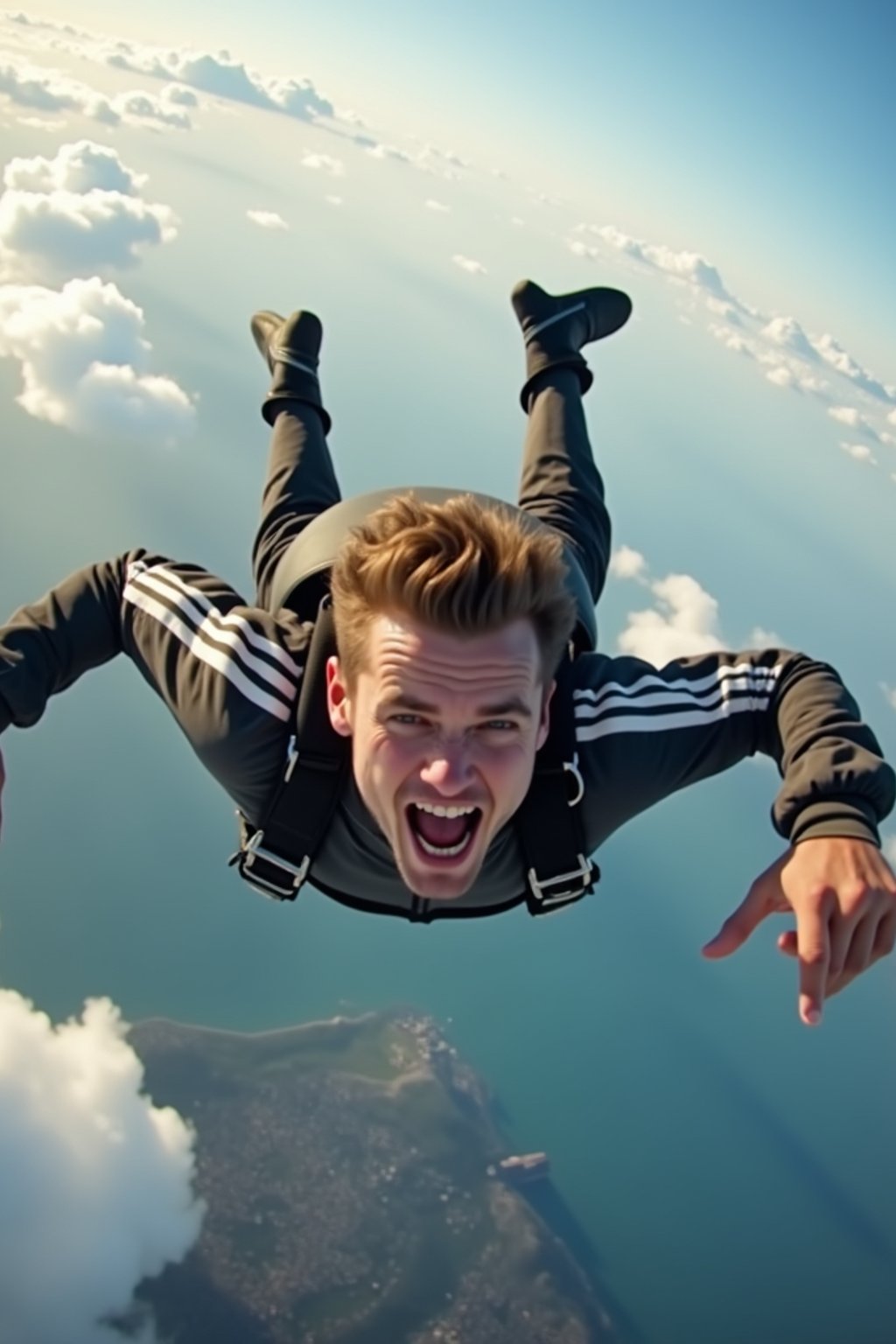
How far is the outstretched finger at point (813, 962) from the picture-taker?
1.56 metres

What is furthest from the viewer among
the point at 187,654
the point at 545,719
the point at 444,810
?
the point at 187,654

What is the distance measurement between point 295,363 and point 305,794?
7.77 feet

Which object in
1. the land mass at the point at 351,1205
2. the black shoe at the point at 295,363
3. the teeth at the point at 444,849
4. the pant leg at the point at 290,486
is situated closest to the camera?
the teeth at the point at 444,849

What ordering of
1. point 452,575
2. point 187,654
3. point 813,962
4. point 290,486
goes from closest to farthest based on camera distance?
point 813,962 → point 452,575 → point 187,654 → point 290,486

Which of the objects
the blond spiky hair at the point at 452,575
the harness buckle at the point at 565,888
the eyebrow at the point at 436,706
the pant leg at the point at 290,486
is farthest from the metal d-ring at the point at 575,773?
the pant leg at the point at 290,486

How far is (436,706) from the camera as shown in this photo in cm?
193

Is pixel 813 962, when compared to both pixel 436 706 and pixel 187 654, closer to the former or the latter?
pixel 436 706

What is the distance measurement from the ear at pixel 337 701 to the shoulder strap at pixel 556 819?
1.61 ft

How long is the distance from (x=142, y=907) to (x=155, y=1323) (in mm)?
26526

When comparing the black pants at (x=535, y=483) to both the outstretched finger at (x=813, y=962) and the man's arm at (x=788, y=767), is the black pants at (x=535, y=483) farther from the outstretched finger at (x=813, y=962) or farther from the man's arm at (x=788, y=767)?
the outstretched finger at (x=813, y=962)

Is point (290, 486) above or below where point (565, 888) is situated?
above

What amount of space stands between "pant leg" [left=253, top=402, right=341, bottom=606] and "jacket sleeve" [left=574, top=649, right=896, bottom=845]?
1309 millimetres

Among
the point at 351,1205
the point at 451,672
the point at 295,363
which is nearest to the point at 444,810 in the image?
the point at 451,672

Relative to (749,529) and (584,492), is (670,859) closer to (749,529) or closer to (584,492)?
(749,529)
